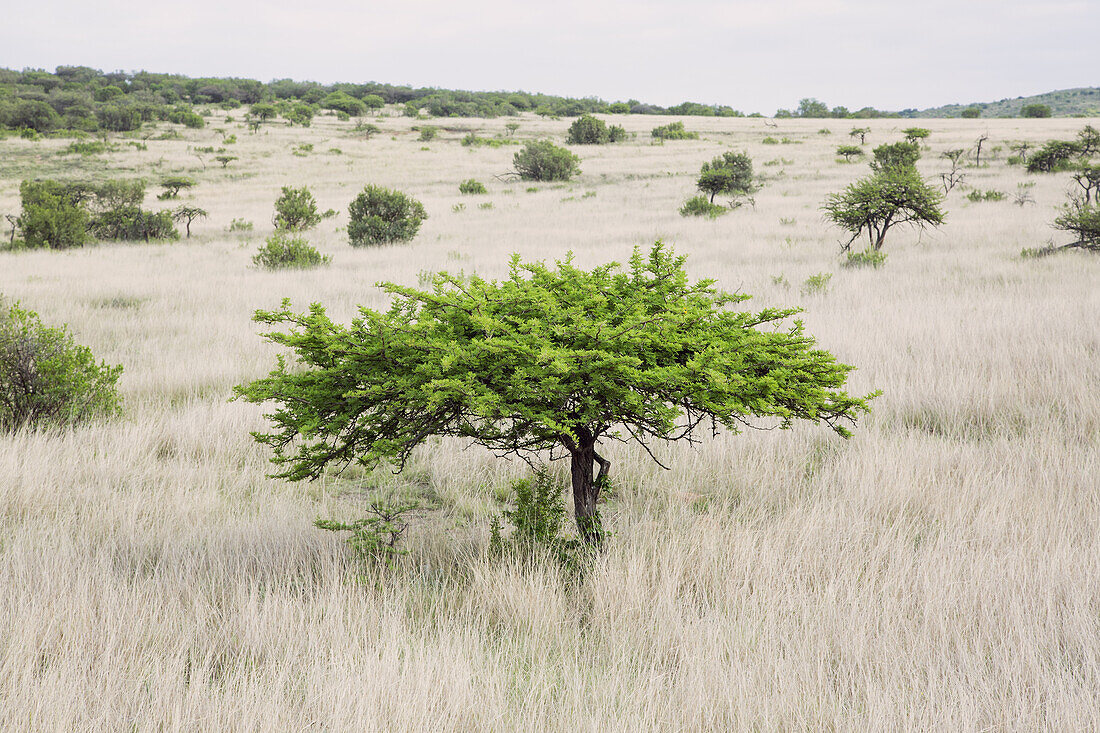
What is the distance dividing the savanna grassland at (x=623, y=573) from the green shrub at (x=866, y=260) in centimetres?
465

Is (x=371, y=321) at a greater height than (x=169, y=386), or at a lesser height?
greater

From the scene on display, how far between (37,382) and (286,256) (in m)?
10.2

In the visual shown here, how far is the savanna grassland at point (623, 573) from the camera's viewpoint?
93.7 inches

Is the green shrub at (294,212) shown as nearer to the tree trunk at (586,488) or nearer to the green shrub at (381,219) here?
the green shrub at (381,219)

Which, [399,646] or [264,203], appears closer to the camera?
[399,646]

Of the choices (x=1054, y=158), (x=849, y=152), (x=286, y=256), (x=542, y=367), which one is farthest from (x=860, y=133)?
(x=542, y=367)

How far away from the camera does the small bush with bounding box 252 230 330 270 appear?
601 inches

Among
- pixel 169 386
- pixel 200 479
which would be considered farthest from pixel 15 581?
pixel 169 386

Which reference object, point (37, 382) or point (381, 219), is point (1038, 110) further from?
point (37, 382)

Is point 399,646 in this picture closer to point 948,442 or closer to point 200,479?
point 200,479

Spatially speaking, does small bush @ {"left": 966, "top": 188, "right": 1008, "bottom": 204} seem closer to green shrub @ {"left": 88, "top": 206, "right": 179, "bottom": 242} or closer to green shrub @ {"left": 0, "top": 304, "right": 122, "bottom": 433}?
green shrub @ {"left": 0, "top": 304, "right": 122, "bottom": 433}

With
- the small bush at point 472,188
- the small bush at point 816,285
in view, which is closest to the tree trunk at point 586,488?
the small bush at point 816,285

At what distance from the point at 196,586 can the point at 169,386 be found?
4.69 m

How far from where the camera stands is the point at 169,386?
725 cm
